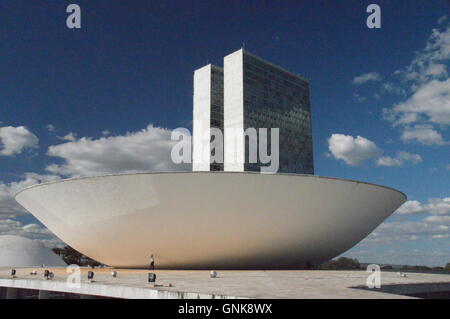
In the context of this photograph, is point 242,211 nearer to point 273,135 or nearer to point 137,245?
point 137,245

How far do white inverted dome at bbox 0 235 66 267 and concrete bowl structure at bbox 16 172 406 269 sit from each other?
18661 mm

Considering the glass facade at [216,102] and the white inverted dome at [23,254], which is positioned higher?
the glass facade at [216,102]

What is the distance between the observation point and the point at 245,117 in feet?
147

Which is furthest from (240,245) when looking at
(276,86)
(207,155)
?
(276,86)

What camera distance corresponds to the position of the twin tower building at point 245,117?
4528cm

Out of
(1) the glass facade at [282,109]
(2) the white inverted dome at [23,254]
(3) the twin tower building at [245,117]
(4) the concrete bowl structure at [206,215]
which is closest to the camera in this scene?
(4) the concrete bowl structure at [206,215]

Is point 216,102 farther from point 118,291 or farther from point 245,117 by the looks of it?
point 118,291

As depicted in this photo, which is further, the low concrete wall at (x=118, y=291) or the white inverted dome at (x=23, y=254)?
the white inverted dome at (x=23, y=254)

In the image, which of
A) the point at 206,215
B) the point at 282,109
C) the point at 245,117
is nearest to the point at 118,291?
the point at 206,215

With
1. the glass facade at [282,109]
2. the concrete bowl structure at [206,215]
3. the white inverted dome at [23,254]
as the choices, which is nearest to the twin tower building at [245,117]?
the glass facade at [282,109]

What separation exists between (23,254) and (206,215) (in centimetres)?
2739

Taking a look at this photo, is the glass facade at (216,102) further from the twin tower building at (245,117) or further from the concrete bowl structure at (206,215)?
the concrete bowl structure at (206,215)

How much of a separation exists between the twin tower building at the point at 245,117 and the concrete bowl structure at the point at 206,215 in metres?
24.4
